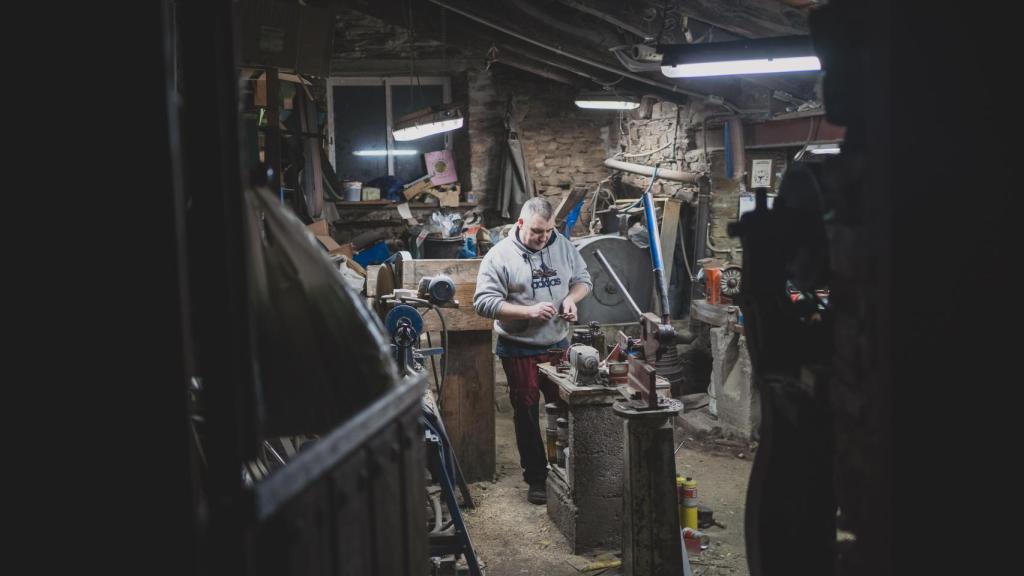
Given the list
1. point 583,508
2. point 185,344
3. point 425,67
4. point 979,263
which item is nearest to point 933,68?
point 979,263

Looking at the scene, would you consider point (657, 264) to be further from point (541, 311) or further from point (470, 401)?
point (470, 401)

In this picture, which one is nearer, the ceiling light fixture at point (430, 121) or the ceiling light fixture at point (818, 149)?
the ceiling light fixture at point (818, 149)

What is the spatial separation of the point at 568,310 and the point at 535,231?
66 cm

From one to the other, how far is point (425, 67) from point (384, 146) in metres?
1.28

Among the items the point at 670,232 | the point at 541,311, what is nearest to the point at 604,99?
the point at 670,232

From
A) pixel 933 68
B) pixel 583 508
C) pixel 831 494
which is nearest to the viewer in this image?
pixel 933 68

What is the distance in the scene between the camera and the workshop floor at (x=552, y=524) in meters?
5.12

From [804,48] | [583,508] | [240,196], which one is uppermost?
→ [804,48]

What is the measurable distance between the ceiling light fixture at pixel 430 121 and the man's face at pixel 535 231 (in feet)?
9.86

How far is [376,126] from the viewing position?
1171 cm

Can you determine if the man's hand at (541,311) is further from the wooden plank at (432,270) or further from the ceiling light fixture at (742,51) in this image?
the ceiling light fixture at (742,51)

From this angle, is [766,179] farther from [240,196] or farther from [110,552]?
[110,552]

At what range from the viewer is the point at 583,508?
17.4ft

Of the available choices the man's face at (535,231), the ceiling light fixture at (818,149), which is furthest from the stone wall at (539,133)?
the man's face at (535,231)
